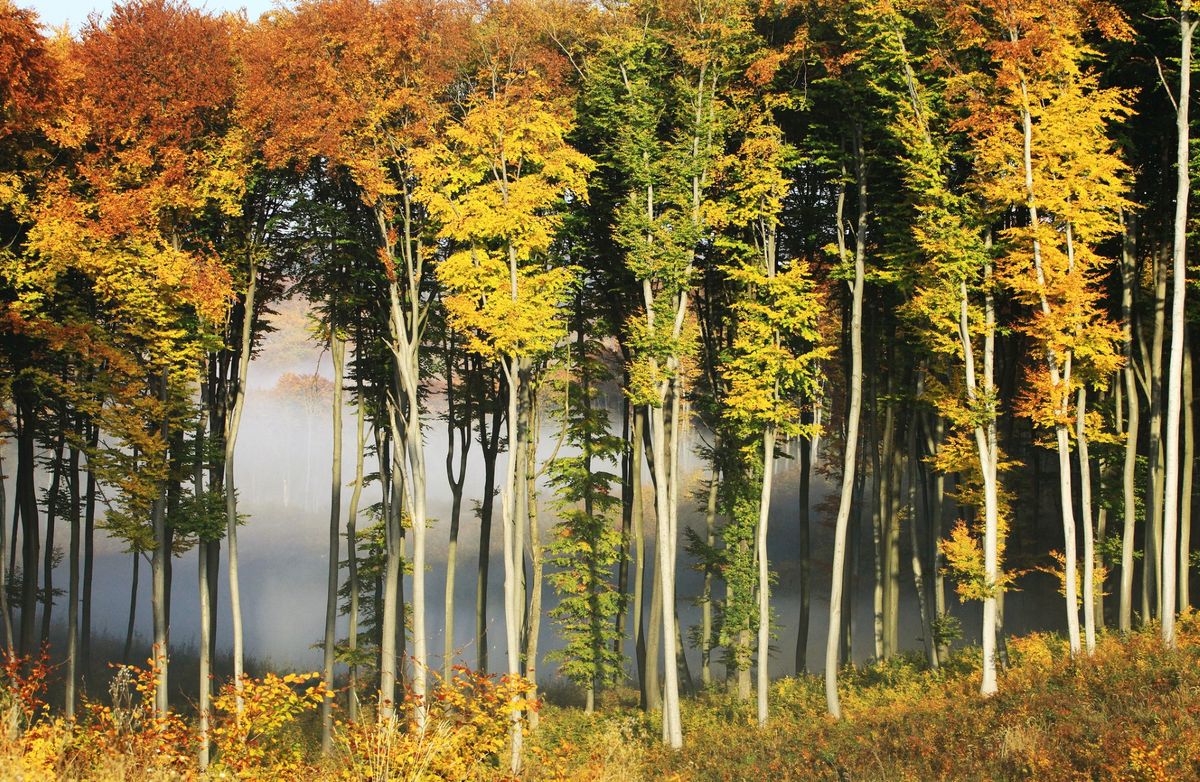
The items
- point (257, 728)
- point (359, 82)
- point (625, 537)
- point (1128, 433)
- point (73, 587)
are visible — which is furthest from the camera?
point (625, 537)

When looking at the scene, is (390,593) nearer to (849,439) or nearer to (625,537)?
(625,537)

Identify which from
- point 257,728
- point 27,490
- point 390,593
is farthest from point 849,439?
point 27,490

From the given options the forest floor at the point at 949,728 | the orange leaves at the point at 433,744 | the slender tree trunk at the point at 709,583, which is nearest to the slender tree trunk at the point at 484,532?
the forest floor at the point at 949,728

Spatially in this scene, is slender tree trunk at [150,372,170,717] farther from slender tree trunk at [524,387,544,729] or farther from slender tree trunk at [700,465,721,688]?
slender tree trunk at [700,465,721,688]

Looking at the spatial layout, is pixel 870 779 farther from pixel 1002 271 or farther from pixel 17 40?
pixel 17 40

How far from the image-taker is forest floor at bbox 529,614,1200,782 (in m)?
14.0

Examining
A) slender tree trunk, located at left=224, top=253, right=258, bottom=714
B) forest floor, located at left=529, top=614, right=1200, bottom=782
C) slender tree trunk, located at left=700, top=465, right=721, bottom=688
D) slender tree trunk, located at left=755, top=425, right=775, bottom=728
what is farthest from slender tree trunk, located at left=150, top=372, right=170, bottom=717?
slender tree trunk, located at left=700, top=465, right=721, bottom=688

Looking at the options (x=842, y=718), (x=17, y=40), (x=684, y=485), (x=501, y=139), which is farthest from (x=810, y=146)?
(x=684, y=485)

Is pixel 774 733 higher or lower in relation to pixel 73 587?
lower

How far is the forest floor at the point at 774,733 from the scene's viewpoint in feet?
32.3

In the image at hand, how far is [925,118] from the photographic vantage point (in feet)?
73.1

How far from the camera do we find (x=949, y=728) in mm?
17109

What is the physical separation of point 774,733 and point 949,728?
4865 millimetres

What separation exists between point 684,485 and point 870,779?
49079 millimetres
